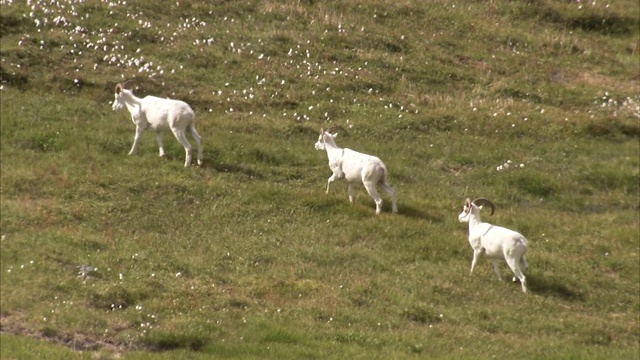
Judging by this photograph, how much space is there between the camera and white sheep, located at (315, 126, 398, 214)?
27.0 metres

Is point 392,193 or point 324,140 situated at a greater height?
point 324,140

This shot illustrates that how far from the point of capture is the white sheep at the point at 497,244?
23797 mm

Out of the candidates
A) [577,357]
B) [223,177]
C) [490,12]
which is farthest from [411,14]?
[577,357]

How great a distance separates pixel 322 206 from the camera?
27.1 metres

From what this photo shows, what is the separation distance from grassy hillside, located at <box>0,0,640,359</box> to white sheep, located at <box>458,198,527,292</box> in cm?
48

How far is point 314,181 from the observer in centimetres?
2931

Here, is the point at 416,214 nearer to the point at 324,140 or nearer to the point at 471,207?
the point at 471,207

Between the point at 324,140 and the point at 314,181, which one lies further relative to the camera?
the point at 314,181

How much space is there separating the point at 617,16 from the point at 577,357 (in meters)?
29.4

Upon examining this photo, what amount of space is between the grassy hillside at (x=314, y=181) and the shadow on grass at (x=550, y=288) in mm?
86

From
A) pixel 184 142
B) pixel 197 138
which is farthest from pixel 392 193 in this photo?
pixel 184 142

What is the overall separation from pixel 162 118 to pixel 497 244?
9581 mm

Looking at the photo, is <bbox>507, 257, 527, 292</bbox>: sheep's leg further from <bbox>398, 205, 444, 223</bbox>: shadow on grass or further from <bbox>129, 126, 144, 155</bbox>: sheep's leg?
<bbox>129, 126, 144, 155</bbox>: sheep's leg

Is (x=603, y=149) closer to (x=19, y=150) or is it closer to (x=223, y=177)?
(x=223, y=177)
